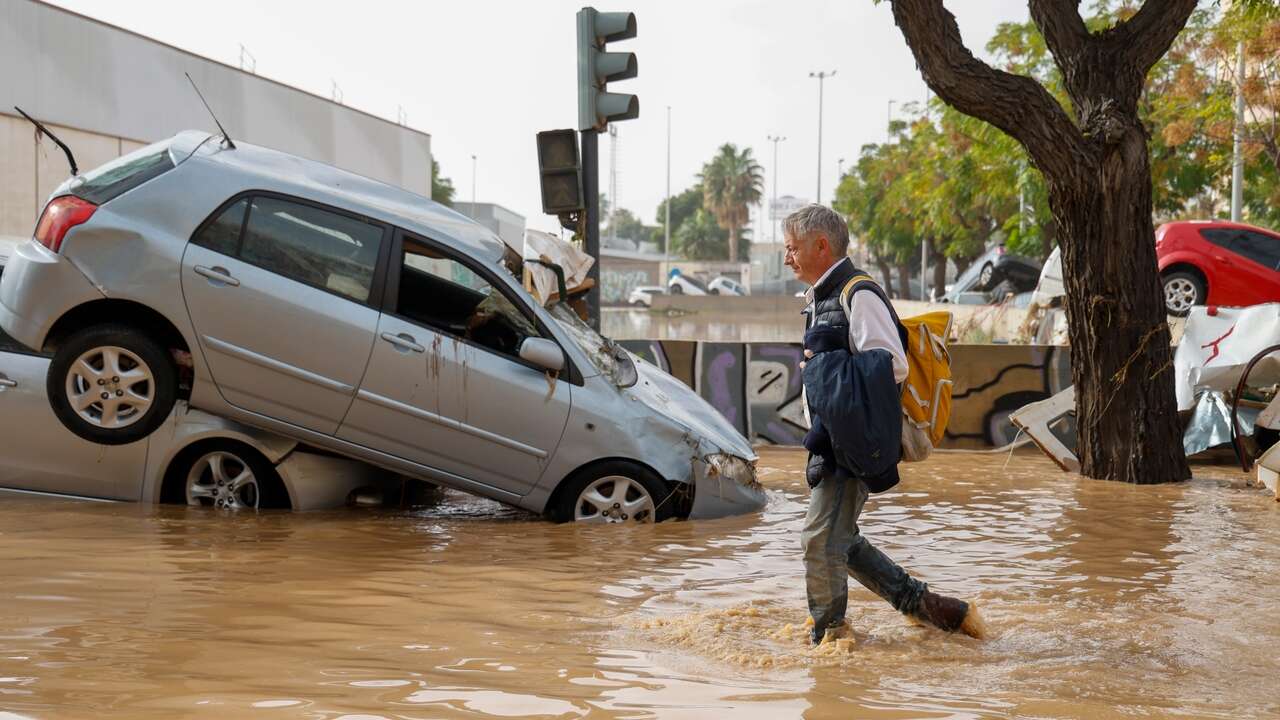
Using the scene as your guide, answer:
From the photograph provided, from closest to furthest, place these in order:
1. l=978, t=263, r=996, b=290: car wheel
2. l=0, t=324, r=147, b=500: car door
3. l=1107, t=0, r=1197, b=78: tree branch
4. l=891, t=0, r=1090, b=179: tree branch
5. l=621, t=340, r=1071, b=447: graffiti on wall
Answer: l=0, t=324, r=147, b=500: car door → l=891, t=0, r=1090, b=179: tree branch → l=1107, t=0, r=1197, b=78: tree branch → l=621, t=340, r=1071, b=447: graffiti on wall → l=978, t=263, r=996, b=290: car wheel

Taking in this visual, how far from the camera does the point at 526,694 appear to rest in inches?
155

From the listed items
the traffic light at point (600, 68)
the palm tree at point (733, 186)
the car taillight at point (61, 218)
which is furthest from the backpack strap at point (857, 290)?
the palm tree at point (733, 186)

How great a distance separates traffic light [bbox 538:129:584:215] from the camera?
1014 cm

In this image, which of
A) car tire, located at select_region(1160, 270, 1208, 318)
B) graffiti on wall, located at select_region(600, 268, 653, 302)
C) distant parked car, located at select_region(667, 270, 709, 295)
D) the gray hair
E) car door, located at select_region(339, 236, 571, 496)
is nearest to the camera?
the gray hair

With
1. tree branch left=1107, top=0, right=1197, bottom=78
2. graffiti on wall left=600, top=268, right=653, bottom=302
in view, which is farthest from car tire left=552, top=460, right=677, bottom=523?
graffiti on wall left=600, top=268, right=653, bottom=302

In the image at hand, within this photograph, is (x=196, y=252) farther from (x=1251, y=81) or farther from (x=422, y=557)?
(x=1251, y=81)

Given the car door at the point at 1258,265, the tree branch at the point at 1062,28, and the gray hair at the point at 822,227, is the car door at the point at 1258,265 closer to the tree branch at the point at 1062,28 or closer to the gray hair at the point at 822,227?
the tree branch at the point at 1062,28

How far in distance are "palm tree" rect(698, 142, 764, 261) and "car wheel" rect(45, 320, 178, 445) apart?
384 ft

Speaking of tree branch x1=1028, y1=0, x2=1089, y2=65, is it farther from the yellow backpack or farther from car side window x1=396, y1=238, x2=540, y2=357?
the yellow backpack

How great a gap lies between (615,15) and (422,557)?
17.5ft

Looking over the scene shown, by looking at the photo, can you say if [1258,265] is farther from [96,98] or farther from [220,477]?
[96,98]

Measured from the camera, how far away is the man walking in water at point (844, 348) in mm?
4453

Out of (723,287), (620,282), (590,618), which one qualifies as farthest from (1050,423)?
(620,282)

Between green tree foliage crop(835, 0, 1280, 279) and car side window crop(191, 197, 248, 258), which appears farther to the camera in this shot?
green tree foliage crop(835, 0, 1280, 279)
